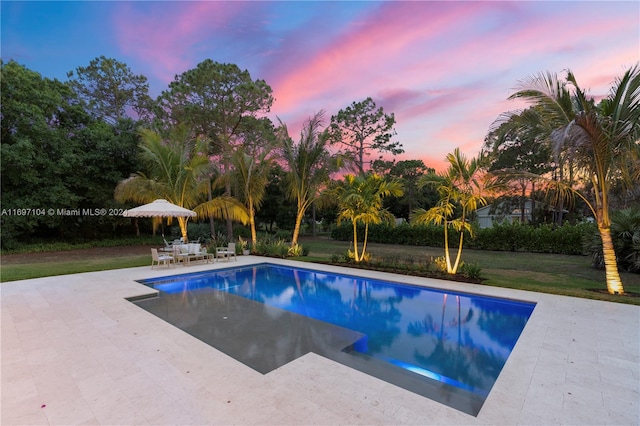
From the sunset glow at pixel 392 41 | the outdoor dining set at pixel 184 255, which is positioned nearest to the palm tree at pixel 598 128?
the sunset glow at pixel 392 41

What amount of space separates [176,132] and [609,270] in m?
15.4

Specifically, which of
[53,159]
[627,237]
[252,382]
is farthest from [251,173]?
[627,237]

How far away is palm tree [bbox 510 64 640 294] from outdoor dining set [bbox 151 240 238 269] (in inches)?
419

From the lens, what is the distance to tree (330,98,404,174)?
78.4 feet

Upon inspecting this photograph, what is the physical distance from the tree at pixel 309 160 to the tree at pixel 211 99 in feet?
19.8

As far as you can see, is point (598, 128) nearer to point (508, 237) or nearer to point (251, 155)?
point (508, 237)

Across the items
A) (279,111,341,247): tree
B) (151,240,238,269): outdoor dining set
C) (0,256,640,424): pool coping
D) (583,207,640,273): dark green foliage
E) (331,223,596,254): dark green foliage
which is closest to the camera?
(0,256,640,424): pool coping

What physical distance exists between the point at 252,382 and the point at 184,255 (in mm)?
8349

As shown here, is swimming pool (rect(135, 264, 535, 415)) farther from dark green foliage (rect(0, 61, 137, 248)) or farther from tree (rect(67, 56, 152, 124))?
tree (rect(67, 56, 152, 124))

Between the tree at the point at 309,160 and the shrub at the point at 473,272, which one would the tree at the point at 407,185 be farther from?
the shrub at the point at 473,272

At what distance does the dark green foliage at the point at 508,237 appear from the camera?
1354cm

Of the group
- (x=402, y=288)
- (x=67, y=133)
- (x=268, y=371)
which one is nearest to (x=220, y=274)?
(x=402, y=288)

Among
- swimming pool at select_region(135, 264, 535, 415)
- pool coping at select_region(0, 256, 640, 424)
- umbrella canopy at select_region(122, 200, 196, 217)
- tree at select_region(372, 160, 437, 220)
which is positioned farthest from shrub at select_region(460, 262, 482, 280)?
tree at select_region(372, 160, 437, 220)

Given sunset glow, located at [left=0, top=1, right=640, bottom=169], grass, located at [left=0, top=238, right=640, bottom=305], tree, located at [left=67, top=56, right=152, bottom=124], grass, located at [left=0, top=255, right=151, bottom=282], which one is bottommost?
grass, located at [left=0, top=238, right=640, bottom=305]
